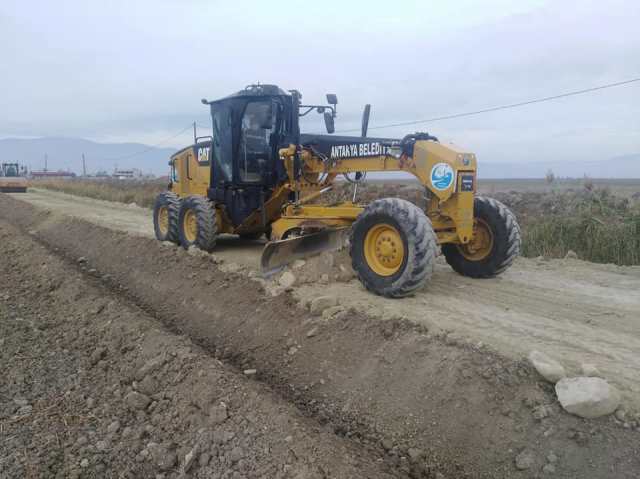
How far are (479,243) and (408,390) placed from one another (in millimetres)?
3387

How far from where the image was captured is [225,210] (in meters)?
9.57

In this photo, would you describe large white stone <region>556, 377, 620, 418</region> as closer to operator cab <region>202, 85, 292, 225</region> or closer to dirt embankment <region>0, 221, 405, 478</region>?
dirt embankment <region>0, 221, 405, 478</region>

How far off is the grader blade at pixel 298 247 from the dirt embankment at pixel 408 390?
0.44 m

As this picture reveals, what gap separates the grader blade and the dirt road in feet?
2.55

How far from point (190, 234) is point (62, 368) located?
14.0ft

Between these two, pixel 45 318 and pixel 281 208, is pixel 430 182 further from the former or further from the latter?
pixel 45 318

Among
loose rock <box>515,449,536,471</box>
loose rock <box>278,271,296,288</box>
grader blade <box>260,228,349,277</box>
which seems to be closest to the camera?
loose rock <box>515,449,536,471</box>

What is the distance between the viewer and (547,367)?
153 inches

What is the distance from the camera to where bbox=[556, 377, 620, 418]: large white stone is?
11.5 feet

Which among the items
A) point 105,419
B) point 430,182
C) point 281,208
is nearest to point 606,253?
point 430,182

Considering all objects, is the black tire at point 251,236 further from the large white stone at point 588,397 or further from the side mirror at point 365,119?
the large white stone at point 588,397

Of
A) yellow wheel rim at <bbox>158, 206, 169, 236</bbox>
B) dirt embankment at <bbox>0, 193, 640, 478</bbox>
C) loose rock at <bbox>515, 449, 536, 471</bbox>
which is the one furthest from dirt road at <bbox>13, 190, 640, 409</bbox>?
yellow wheel rim at <bbox>158, 206, 169, 236</bbox>

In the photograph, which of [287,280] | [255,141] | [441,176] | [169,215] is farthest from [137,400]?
[169,215]

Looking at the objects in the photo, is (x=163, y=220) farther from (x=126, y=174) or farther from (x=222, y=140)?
(x=126, y=174)
